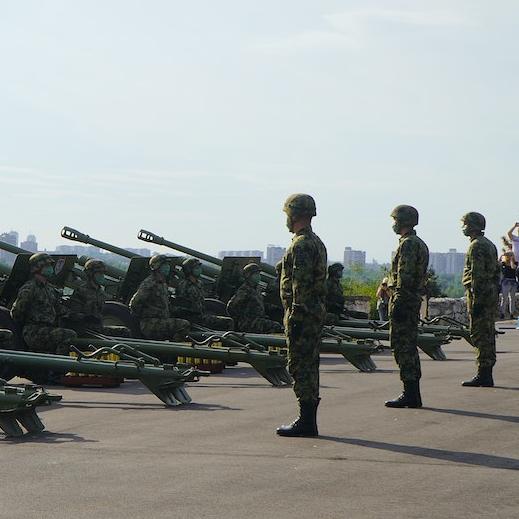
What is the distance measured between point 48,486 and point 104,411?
370 cm

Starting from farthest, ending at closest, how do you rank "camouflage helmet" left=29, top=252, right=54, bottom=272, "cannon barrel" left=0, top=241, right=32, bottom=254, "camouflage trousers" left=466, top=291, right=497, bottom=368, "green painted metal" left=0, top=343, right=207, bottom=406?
"cannon barrel" left=0, top=241, right=32, bottom=254
"camouflage helmet" left=29, top=252, right=54, bottom=272
"camouflage trousers" left=466, top=291, right=497, bottom=368
"green painted metal" left=0, top=343, right=207, bottom=406

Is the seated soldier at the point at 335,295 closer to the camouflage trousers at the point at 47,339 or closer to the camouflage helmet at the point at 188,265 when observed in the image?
the camouflage helmet at the point at 188,265

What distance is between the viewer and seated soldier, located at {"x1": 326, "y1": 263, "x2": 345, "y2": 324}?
63.1 ft

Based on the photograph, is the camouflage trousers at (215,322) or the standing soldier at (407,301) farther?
the camouflage trousers at (215,322)

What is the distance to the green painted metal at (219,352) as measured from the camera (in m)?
13.3

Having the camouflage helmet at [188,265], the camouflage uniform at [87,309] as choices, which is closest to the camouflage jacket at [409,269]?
the camouflage uniform at [87,309]

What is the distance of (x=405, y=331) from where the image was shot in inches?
438

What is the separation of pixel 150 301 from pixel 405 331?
5681 mm

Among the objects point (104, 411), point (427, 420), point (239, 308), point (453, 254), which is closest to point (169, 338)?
point (239, 308)

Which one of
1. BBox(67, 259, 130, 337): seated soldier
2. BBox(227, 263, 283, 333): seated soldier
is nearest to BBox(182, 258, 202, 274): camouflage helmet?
BBox(227, 263, 283, 333): seated soldier

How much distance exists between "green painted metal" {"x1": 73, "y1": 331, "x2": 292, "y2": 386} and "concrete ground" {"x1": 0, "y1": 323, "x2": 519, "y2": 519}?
887mm

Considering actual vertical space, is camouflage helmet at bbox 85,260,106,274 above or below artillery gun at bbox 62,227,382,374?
above

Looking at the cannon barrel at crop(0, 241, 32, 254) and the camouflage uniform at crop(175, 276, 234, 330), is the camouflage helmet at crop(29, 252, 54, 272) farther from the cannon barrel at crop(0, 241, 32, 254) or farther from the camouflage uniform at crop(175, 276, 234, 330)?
the cannon barrel at crop(0, 241, 32, 254)

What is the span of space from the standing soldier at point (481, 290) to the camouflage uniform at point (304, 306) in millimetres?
3923
